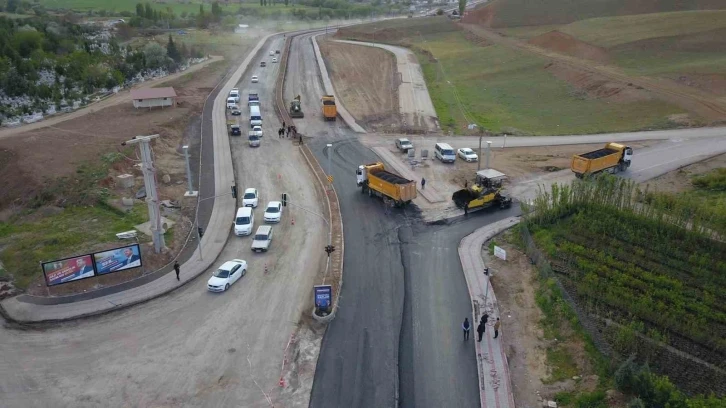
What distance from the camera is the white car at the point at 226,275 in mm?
30656

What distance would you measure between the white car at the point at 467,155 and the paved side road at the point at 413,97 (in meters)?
10.9

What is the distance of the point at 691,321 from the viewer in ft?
83.9

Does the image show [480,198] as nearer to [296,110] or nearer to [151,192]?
[151,192]

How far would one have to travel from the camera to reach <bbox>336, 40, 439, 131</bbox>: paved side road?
6769 cm

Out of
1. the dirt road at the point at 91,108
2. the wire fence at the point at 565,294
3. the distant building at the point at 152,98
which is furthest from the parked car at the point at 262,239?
the distant building at the point at 152,98

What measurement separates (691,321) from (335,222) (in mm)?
22113

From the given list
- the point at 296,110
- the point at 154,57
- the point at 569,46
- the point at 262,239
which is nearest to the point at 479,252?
the point at 262,239

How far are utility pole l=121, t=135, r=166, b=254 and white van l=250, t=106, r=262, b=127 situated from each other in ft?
98.1

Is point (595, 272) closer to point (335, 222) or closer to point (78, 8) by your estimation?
point (335, 222)

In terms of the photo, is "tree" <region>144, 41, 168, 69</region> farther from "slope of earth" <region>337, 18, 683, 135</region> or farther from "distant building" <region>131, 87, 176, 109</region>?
"slope of earth" <region>337, 18, 683, 135</region>

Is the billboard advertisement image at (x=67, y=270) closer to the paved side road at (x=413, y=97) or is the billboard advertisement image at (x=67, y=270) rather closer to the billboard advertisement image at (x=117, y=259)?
the billboard advertisement image at (x=117, y=259)

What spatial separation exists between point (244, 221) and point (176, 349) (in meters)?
13.0

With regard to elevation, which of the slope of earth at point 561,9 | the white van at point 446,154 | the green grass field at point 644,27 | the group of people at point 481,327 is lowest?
the group of people at point 481,327

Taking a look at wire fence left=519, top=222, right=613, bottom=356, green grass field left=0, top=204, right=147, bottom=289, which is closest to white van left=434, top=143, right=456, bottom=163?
wire fence left=519, top=222, right=613, bottom=356
